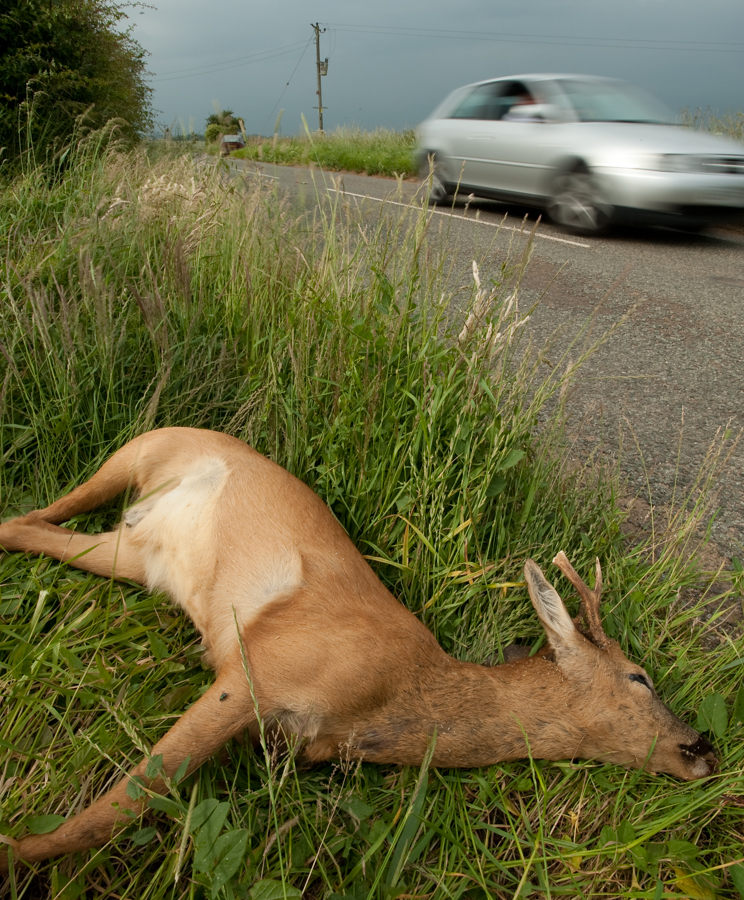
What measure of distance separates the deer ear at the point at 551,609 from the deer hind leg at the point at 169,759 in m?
0.95

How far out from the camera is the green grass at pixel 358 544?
5.78 ft

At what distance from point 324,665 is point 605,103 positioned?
9400 millimetres

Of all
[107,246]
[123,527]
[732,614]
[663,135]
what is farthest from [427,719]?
[663,135]

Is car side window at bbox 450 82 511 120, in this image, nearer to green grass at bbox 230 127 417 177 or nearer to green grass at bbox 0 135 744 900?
green grass at bbox 230 127 417 177

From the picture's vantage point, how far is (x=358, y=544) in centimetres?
276

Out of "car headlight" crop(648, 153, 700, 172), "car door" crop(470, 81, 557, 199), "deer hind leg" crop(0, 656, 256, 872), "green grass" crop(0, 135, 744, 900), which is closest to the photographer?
"deer hind leg" crop(0, 656, 256, 872)

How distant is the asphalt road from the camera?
3674mm

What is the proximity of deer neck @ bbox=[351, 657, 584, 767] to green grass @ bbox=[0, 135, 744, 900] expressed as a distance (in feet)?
0.29

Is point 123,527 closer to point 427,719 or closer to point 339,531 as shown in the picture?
point 339,531

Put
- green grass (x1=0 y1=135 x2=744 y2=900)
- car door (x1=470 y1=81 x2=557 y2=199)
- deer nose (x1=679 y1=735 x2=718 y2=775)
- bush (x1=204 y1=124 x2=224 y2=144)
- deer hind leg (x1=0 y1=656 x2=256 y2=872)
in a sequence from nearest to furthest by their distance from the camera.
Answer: deer hind leg (x1=0 y1=656 x2=256 y2=872) → green grass (x1=0 y1=135 x2=744 y2=900) → deer nose (x1=679 y1=735 x2=718 y2=775) → bush (x1=204 y1=124 x2=224 y2=144) → car door (x1=470 y1=81 x2=557 y2=199)

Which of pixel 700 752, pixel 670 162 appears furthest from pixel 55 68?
pixel 700 752

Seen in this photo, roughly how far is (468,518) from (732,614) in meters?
1.24

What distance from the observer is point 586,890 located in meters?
1.81

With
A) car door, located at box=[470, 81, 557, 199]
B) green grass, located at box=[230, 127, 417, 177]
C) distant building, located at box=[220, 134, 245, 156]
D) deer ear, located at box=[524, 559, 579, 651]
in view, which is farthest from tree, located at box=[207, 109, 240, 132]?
green grass, located at box=[230, 127, 417, 177]
